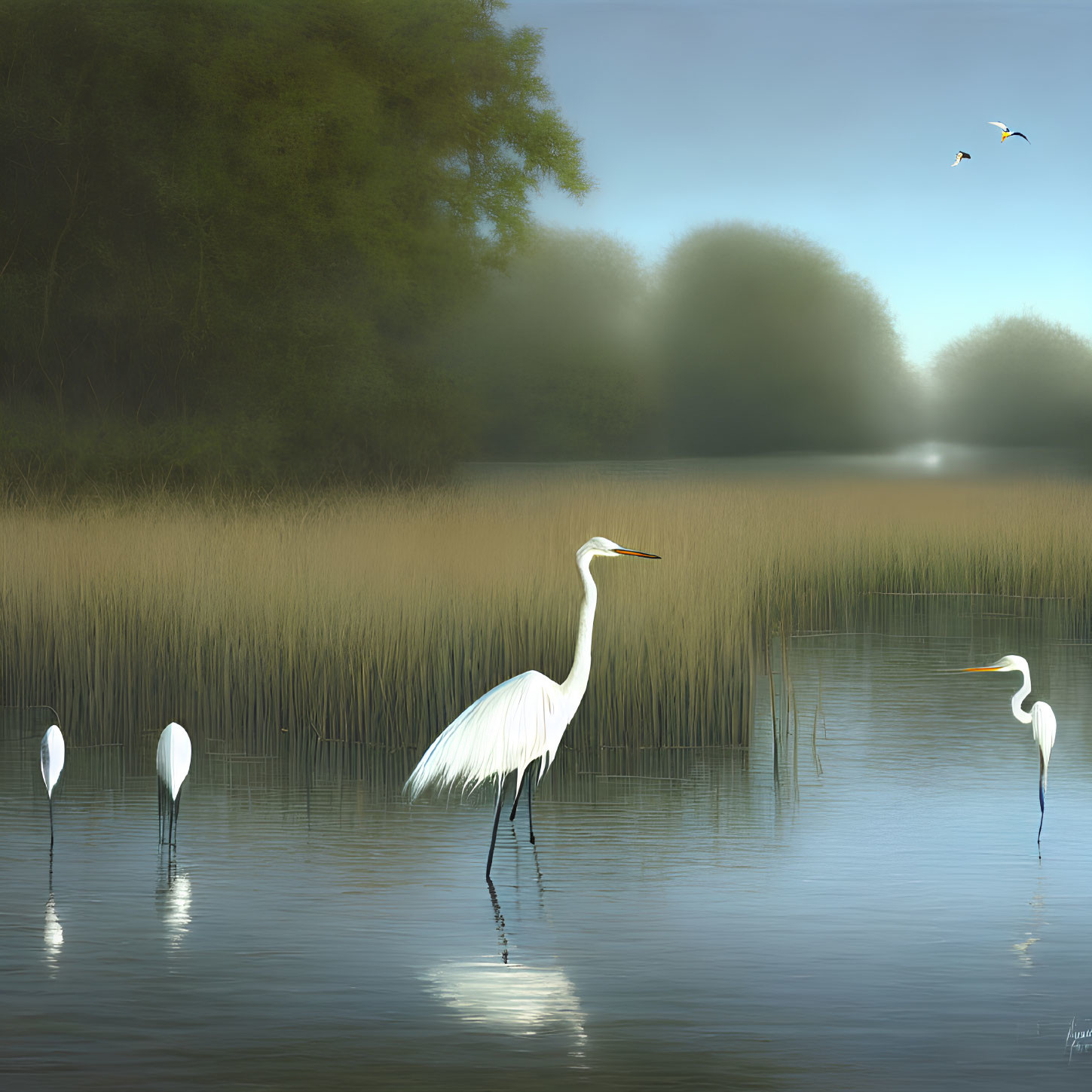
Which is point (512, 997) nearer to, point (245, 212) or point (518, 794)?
point (518, 794)

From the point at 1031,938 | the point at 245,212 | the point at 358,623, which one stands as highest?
the point at 245,212

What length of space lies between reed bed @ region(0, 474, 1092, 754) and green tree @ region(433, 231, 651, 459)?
443 inches

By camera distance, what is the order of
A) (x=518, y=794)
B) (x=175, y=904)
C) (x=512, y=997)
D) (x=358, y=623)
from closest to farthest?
(x=512, y=997)
(x=175, y=904)
(x=518, y=794)
(x=358, y=623)

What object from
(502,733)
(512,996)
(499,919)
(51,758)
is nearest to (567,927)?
(499,919)

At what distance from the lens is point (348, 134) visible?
1842 centimetres

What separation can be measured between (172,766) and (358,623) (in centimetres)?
263

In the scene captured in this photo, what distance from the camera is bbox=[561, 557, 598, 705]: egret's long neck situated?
5668mm

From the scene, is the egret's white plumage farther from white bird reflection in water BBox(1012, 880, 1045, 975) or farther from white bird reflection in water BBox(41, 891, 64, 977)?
white bird reflection in water BBox(1012, 880, 1045, 975)

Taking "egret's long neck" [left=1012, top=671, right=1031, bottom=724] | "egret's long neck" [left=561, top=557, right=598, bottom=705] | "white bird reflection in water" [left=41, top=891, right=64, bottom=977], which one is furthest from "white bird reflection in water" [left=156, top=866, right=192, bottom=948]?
"egret's long neck" [left=1012, top=671, right=1031, bottom=724]

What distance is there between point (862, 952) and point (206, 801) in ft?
9.37

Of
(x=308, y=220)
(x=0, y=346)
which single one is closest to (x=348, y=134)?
(x=308, y=220)

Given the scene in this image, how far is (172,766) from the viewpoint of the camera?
17.8 ft

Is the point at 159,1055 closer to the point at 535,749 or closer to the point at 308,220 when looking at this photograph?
the point at 535,749

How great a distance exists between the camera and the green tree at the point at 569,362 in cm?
2562
